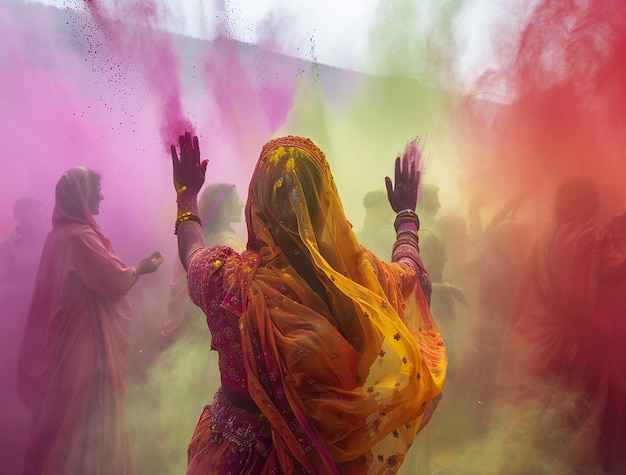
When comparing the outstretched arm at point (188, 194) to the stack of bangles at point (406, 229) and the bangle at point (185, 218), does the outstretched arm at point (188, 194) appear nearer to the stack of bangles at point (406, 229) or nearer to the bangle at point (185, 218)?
the bangle at point (185, 218)

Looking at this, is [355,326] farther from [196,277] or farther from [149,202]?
[149,202]

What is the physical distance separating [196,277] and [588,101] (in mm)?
2237

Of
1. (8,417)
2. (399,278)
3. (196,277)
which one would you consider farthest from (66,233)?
(399,278)

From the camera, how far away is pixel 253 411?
142 centimetres

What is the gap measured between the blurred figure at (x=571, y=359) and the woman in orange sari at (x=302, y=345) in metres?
1.52

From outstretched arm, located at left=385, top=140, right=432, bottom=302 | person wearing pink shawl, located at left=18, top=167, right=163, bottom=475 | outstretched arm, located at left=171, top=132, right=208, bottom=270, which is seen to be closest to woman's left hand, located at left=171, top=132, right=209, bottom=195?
outstretched arm, located at left=171, top=132, right=208, bottom=270

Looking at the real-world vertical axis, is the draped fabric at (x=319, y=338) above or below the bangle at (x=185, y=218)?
below

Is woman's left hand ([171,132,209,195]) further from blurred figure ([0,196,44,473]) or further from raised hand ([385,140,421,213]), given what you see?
blurred figure ([0,196,44,473])

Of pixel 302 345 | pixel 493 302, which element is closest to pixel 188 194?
pixel 302 345

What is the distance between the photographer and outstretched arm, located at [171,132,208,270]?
1663 mm

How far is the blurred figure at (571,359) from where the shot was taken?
2.65 meters

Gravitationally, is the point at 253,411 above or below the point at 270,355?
below

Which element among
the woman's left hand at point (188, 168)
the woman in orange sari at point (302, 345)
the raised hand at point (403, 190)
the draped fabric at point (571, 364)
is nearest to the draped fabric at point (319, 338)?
the woman in orange sari at point (302, 345)

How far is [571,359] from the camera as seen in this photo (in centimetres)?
271
